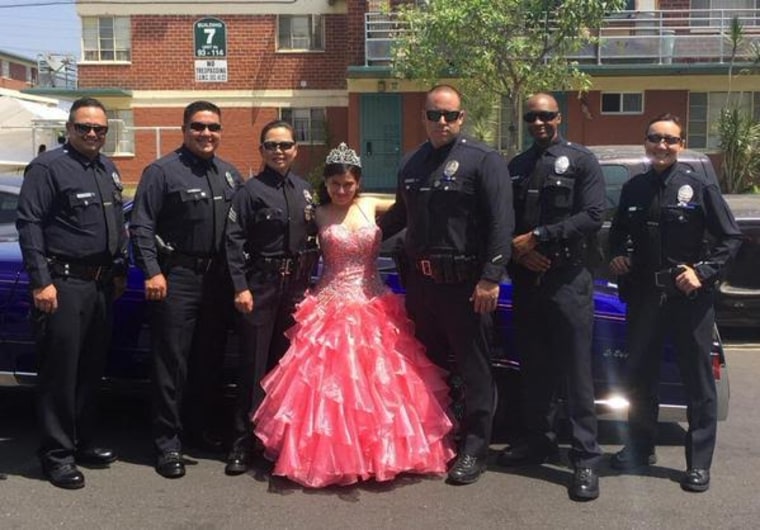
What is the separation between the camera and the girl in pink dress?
430 cm

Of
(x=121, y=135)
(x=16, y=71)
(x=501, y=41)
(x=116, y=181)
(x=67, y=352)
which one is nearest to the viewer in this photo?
(x=67, y=352)

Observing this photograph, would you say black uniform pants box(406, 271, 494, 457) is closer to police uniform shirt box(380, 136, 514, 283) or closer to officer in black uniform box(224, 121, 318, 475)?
police uniform shirt box(380, 136, 514, 283)

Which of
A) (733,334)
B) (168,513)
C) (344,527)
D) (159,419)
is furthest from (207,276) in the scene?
(733,334)

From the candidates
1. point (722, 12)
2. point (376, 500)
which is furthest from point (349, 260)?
point (722, 12)

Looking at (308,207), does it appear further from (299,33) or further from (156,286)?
(299,33)

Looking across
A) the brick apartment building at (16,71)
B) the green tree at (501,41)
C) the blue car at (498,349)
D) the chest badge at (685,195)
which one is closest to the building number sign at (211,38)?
the green tree at (501,41)

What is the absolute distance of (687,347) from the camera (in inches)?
173

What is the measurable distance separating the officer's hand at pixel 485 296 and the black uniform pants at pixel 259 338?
1.04 metres

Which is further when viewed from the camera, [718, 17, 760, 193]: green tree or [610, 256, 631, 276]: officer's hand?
[718, 17, 760, 193]: green tree

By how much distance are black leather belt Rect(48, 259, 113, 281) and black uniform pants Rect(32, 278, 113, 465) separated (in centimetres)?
3

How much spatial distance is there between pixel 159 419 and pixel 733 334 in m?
6.18

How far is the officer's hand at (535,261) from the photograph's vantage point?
4.35 m

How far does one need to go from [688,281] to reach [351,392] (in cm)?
180

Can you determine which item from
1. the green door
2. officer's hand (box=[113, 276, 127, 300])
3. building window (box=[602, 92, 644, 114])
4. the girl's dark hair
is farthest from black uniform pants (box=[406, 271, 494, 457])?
building window (box=[602, 92, 644, 114])
